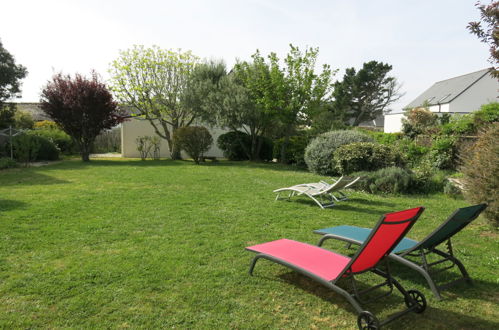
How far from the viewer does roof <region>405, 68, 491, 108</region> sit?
33.6 m

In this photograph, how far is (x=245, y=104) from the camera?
18062 millimetres

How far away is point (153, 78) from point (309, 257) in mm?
20582

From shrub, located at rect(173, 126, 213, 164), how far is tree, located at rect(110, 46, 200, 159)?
2486 millimetres

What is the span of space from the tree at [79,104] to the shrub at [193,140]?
14.4ft

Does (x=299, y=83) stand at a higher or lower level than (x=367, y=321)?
higher

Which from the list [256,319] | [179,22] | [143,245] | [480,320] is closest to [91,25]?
[179,22]

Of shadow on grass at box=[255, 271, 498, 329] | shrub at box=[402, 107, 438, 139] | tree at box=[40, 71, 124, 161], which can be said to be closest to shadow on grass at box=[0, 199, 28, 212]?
A: shadow on grass at box=[255, 271, 498, 329]

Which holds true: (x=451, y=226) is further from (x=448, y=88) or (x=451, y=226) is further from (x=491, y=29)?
(x=448, y=88)

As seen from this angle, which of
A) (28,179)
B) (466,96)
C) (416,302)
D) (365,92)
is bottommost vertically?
(416,302)

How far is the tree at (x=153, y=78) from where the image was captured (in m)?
21.7

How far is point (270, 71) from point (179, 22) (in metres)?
8.36

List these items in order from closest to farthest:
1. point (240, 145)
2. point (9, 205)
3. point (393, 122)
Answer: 1. point (9, 205)
2. point (240, 145)
3. point (393, 122)

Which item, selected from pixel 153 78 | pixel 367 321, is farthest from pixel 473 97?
pixel 367 321

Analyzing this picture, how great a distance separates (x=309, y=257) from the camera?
3.74 m
